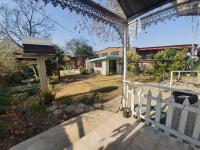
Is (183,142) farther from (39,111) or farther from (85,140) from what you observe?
(39,111)

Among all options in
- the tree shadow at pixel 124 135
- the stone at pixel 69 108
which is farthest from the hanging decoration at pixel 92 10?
the stone at pixel 69 108

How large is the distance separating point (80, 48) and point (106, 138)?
3597 centimetres

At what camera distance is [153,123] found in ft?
9.79

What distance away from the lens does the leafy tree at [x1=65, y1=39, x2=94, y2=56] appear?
Result: 36.5 metres

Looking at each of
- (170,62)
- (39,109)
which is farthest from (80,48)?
(39,109)

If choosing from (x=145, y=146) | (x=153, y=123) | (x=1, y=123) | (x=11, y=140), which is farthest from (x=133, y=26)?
(x=1, y=123)

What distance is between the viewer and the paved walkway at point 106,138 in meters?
2.52

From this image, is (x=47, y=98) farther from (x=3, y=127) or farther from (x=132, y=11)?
(x=132, y=11)

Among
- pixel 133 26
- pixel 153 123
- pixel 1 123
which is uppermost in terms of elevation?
pixel 133 26

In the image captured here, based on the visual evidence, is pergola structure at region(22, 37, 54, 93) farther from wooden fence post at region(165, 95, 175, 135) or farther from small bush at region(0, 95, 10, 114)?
wooden fence post at region(165, 95, 175, 135)

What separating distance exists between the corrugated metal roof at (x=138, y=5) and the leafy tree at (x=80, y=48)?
31.7 m

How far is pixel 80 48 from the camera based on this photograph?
3703 centimetres

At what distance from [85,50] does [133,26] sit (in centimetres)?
3416

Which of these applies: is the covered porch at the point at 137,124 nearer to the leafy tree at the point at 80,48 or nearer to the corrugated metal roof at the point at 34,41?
the corrugated metal roof at the point at 34,41
